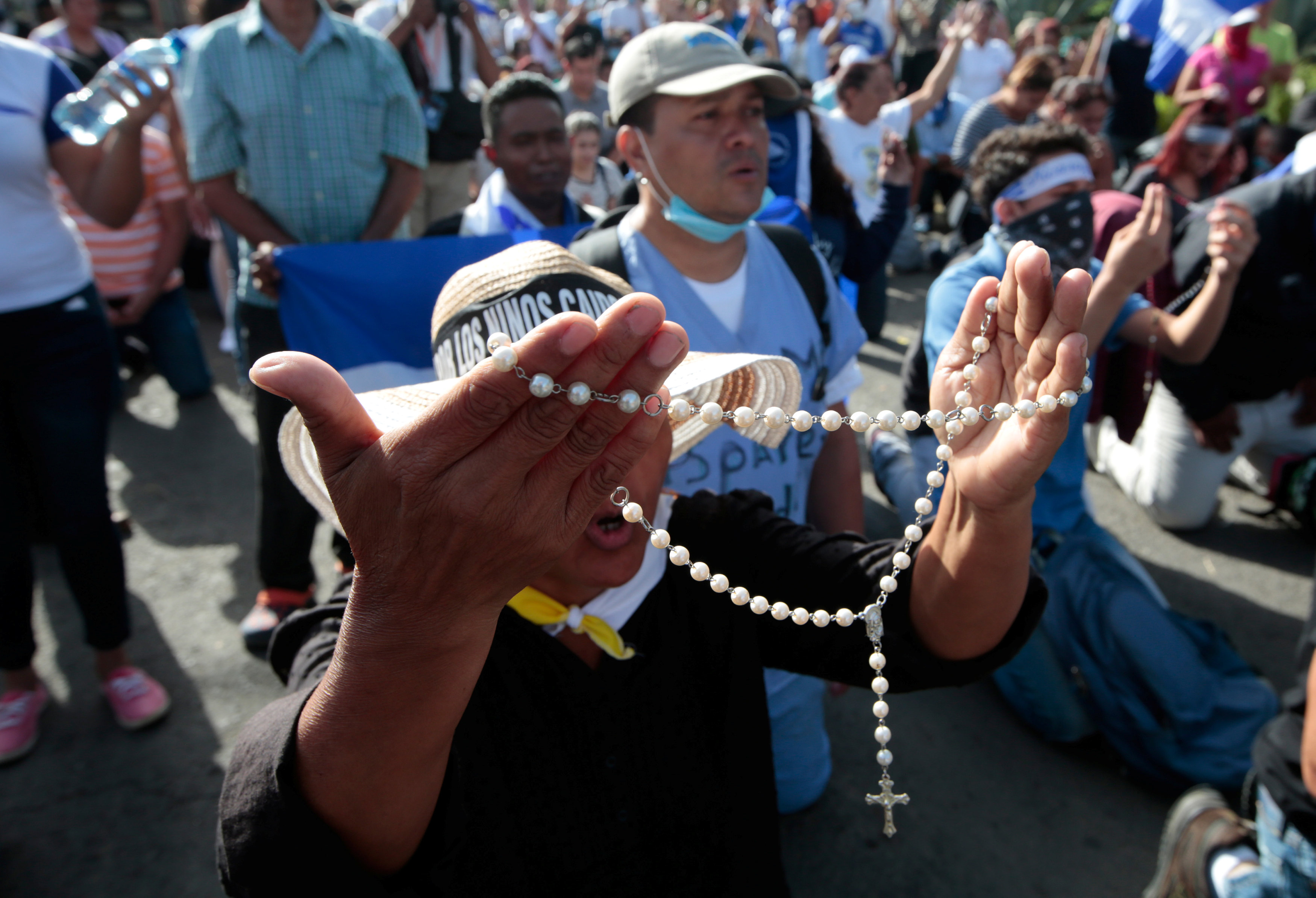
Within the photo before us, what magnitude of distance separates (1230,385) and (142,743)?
5039 millimetres

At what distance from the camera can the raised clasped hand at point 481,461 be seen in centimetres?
78

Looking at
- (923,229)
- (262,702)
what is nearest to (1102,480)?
(262,702)

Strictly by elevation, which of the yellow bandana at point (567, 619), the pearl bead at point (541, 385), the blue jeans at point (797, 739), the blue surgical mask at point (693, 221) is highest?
the pearl bead at point (541, 385)

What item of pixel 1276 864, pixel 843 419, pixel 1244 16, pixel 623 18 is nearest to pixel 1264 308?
pixel 1276 864

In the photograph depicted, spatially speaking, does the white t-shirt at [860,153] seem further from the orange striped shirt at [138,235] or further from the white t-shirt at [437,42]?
the orange striped shirt at [138,235]

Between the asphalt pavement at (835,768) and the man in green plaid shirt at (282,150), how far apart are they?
463 mm

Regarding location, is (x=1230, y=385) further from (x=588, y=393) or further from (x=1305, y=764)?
(x=588, y=393)

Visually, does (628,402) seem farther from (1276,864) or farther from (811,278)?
(1276,864)

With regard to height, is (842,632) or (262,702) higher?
(842,632)

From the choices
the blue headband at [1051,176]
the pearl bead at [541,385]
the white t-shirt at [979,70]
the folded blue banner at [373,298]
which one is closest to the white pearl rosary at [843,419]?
the pearl bead at [541,385]

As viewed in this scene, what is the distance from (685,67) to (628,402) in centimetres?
197

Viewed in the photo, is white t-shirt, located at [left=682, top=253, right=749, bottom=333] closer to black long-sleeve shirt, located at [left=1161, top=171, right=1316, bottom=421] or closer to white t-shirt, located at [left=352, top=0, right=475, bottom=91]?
black long-sleeve shirt, located at [left=1161, top=171, right=1316, bottom=421]

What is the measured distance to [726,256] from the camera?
2.54 metres

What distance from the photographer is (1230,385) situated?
4258 mm
